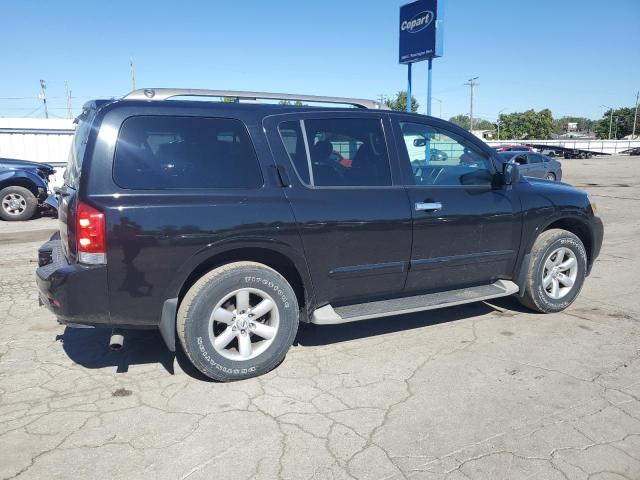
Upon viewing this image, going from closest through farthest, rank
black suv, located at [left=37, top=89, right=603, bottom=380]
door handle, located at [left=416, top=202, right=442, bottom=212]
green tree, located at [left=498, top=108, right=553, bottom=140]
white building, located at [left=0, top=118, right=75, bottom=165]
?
1. black suv, located at [left=37, top=89, right=603, bottom=380]
2. door handle, located at [left=416, top=202, right=442, bottom=212]
3. white building, located at [left=0, top=118, right=75, bottom=165]
4. green tree, located at [left=498, top=108, right=553, bottom=140]

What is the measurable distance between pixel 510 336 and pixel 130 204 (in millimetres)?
3216

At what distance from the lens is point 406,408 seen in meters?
3.22

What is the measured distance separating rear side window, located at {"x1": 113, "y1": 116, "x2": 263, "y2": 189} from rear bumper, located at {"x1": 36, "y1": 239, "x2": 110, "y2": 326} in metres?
0.59

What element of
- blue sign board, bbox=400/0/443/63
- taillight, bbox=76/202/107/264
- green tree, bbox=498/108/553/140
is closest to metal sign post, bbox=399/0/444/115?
blue sign board, bbox=400/0/443/63

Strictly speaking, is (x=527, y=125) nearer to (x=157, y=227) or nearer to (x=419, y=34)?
(x=419, y=34)

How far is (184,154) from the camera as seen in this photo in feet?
11.5

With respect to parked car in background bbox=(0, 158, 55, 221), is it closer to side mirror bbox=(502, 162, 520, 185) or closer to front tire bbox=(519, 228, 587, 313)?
side mirror bbox=(502, 162, 520, 185)

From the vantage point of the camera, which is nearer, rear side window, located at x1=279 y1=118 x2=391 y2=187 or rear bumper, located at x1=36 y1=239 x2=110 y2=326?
rear bumper, located at x1=36 y1=239 x2=110 y2=326

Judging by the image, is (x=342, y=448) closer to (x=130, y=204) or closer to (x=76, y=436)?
(x=76, y=436)

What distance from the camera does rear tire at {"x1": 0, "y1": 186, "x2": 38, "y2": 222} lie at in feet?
36.7

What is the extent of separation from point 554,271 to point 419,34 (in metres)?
16.8

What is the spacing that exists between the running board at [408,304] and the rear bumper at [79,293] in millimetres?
1451

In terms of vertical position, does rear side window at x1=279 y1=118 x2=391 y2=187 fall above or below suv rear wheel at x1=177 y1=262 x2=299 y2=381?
above

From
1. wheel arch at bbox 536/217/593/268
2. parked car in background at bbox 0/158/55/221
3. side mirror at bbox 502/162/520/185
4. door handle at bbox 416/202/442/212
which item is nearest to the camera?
door handle at bbox 416/202/442/212
